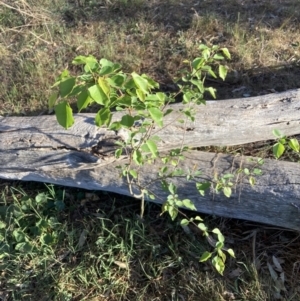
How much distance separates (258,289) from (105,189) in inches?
51.5

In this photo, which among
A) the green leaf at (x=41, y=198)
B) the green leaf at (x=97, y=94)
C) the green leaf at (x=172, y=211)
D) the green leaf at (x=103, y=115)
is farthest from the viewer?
the green leaf at (x=41, y=198)

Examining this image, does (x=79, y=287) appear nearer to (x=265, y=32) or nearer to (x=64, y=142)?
(x=64, y=142)

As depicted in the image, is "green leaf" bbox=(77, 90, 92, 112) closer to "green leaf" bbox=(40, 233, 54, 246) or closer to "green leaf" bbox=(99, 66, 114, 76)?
"green leaf" bbox=(99, 66, 114, 76)

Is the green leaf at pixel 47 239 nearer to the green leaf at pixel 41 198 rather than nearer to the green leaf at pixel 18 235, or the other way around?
the green leaf at pixel 18 235

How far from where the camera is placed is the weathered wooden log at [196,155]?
9.96 ft

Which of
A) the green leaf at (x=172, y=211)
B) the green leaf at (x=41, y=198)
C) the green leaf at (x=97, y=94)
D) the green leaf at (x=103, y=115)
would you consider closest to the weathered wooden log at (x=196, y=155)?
the green leaf at (x=41, y=198)

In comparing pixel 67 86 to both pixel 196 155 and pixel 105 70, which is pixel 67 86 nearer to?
pixel 105 70

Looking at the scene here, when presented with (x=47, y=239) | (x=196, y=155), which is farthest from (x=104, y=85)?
(x=47, y=239)

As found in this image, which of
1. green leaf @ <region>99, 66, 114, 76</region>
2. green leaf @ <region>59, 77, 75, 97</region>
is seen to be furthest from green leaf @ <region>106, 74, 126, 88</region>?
green leaf @ <region>59, 77, 75, 97</region>

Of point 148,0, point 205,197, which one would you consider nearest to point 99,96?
point 205,197

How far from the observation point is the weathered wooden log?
304cm

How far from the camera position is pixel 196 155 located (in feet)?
11.1

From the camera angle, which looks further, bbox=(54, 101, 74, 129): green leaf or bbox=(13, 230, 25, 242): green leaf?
bbox=(13, 230, 25, 242): green leaf

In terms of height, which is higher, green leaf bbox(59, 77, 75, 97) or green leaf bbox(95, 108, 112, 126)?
green leaf bbox(59, 77, 75, 97)
